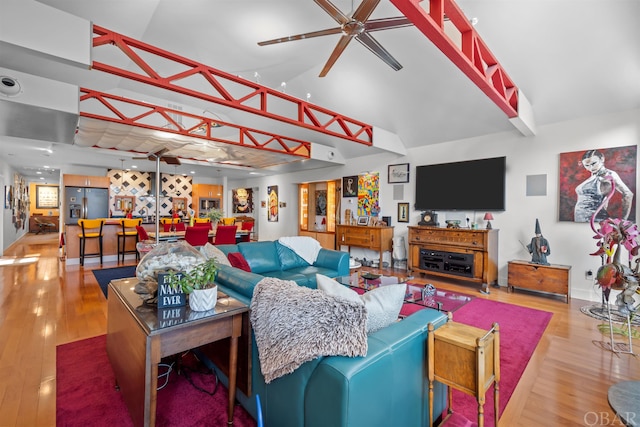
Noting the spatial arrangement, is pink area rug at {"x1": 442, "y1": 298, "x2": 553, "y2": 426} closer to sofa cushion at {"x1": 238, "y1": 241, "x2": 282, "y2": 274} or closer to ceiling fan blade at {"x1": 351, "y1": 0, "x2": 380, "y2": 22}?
sofa cushion at {"x1": 238, "y1": 241, "x2": 282, "y2": 274}

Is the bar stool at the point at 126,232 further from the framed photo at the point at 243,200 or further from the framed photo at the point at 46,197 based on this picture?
the framed photo at the point at 46,197

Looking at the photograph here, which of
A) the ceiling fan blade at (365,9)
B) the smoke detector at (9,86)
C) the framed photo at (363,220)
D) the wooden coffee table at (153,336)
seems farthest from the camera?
the framed photo at (363,220)

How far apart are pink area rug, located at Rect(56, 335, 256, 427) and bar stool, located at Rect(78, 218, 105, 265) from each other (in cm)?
513

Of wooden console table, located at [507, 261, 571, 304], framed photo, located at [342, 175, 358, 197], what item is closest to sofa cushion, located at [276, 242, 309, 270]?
wooden console table, located at [507, 261, 571, 304]

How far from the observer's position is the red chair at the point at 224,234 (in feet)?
19.0

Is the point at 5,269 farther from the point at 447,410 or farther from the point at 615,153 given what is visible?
the point at 615,153

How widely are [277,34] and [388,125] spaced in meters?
2.72

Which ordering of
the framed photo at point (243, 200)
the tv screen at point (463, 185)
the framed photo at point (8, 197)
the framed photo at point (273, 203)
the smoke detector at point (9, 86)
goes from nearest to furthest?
the smoke detector at point (9, 86), the tv screen at point (463, 185), the framed photo at point (8, 197), the framed photo at point (273, 203), the framed photo at point (243, 200)

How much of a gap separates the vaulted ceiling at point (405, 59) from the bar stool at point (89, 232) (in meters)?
1.69

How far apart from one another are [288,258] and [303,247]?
0.31m

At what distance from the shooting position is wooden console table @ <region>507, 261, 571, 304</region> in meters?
4.18

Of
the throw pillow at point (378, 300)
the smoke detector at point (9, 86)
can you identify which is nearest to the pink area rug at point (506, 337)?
the throw pillow at point (378, 300)

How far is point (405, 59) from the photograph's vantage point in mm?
4355

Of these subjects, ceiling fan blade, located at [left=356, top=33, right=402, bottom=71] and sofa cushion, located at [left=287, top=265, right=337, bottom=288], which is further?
sofa cushion, located at [left=287, top=265, right=337, bottom=288]
